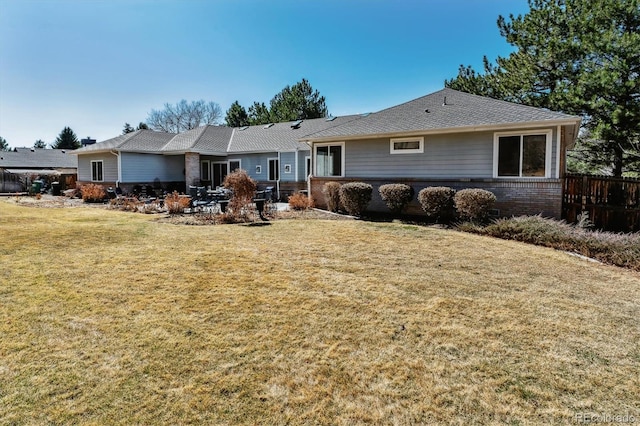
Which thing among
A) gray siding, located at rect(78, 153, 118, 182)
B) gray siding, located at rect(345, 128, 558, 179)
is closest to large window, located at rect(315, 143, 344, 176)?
gray siding, located at rect(345, 128, 558, 179)

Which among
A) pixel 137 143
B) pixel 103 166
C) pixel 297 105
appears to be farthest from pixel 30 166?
pixel 297 105

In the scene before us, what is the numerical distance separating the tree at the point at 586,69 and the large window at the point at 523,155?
7.27 m

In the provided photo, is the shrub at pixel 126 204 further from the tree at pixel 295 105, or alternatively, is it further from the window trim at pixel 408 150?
the tree at pixel 295 105

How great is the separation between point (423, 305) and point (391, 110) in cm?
1236

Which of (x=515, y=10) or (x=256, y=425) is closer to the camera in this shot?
(x=256, y=425)

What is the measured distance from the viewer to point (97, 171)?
2330 cm

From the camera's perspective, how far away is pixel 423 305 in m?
4.28

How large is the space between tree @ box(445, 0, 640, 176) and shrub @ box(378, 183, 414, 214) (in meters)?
10.2

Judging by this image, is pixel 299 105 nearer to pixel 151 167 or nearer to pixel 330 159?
pixel 151 167

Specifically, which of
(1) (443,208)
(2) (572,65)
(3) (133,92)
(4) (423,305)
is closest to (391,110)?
(1) (443,208)

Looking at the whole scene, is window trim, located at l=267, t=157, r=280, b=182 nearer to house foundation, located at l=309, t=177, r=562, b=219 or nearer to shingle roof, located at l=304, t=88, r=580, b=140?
shingle roof, located at l=304, t=88, r=580, b=140

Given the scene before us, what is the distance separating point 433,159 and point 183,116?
4591 centimetres

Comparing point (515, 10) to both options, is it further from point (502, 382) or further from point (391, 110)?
point (502, 382)

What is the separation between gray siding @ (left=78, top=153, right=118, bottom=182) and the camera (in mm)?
21984
